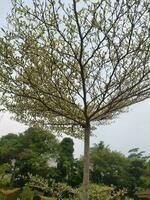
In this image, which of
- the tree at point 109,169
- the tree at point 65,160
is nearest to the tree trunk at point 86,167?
the tree at point 65,160

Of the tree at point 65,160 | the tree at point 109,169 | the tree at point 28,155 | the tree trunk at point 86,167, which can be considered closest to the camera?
the tree trunk at point 86,167

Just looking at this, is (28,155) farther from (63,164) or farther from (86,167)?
(86,167)

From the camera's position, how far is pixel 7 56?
24.7ft

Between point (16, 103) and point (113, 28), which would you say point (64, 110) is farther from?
point (113, 28)

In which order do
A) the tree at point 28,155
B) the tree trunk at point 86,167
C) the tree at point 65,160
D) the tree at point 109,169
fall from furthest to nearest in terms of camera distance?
1. the tree at point 109,169
2. the tree at point 65,160
3. the tree at point 28,155
4. the tree trunk at point 86,167

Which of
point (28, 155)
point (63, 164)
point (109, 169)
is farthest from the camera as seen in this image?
point (109, 169)

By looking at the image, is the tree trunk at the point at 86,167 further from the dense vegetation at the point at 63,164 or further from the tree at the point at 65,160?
the tree at the point at 65,160

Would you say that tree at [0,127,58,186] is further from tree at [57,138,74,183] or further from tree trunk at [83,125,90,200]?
tree trunk at [83,125,90,200]

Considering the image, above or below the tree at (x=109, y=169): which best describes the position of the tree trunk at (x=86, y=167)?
below

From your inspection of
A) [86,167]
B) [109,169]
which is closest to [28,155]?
[109,169]

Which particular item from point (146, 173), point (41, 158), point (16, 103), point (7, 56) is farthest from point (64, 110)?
point (146, 173)

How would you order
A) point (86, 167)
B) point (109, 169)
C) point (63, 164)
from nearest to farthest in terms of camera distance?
point (86, 167)
point (63, 164)
point (109, 169)

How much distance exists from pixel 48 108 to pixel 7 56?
134 centimetres

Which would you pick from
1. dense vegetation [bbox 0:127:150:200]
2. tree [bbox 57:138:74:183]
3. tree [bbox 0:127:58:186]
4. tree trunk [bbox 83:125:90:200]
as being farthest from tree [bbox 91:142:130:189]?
tree trunk [bbox 83:125:90:200]
